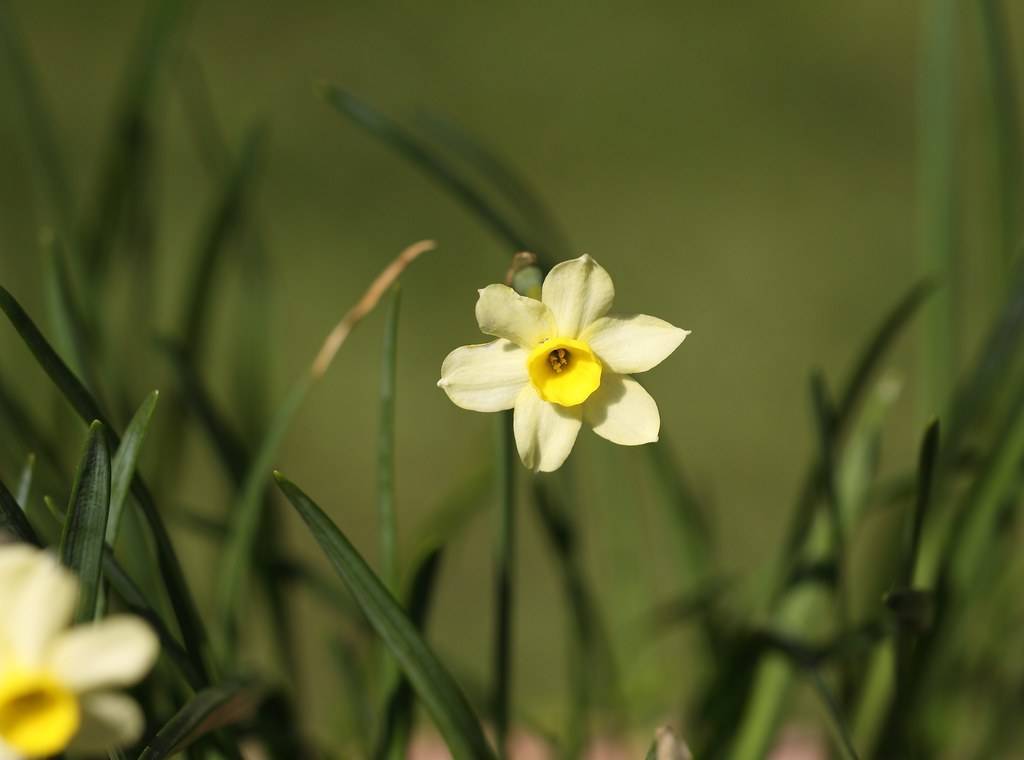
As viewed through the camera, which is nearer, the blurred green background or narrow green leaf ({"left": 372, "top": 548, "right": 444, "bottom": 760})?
narrow green leaf ({"left": 372, "top": 548, "right": 444, "bottom": 760})

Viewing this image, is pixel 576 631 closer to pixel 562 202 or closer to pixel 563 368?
pixel 563 368

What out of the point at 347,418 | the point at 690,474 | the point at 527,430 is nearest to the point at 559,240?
the point at 527,430

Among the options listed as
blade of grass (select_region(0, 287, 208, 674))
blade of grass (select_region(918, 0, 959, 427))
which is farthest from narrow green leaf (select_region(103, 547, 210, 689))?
blade of grass (select_region(918, 0, 959, 427))

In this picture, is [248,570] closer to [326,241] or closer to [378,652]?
[378,652]

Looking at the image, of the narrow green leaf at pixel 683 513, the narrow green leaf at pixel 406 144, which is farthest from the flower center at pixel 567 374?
the narrow green leaf at pixel 683 513

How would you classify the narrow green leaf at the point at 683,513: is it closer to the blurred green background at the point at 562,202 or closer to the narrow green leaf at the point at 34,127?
the narrow green leaf at the point at 34,127

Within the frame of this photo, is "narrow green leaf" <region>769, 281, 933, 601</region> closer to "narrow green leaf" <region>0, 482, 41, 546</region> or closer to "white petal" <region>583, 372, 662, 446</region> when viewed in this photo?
"white petal" <region>583, 372, 662, 446</region>
